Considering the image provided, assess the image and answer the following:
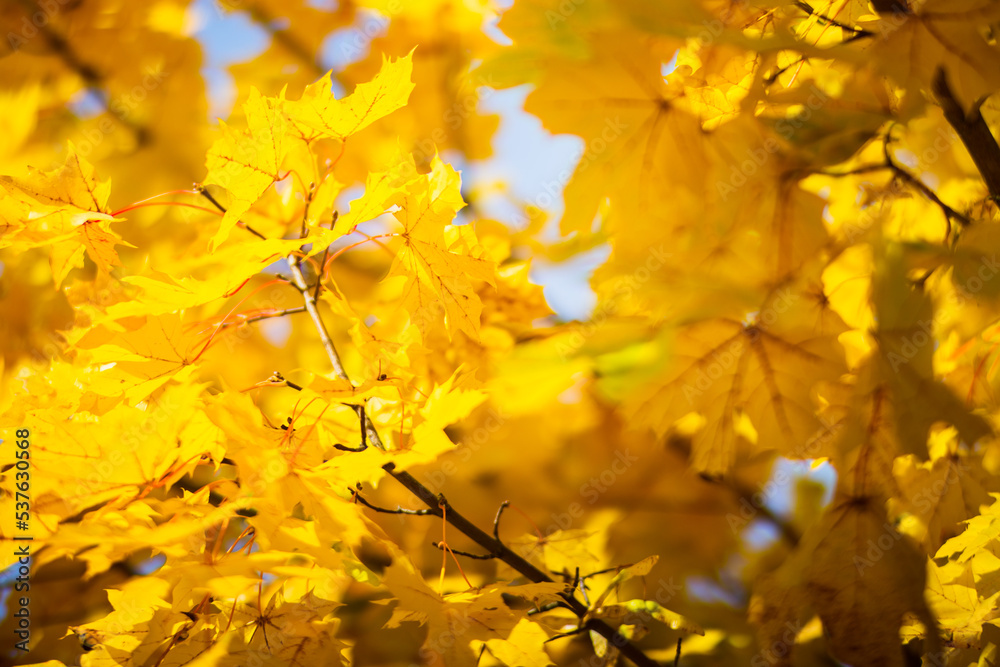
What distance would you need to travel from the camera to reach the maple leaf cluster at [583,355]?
0.57 metres

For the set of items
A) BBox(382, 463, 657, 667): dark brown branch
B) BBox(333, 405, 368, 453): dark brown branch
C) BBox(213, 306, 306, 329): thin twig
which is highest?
BBox(213, 306, 306, 329): thin twig

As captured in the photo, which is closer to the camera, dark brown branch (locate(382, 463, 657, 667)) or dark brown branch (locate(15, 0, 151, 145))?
dark brown branch (locate(382, 463, 657, 667))

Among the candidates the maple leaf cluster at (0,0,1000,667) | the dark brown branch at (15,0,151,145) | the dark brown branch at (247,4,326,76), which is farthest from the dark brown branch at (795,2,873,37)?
the dark brown branch at (15,0,151,145)

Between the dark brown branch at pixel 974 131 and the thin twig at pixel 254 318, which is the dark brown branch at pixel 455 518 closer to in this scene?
the thin twig at pixel 254 318

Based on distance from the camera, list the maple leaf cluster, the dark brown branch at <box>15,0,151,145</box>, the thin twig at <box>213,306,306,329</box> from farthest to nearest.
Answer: the dark brown branch at <box>15,0,151,145</box> → the thin twig at <box>213,306,306,329</box> → the maple leaf cluster

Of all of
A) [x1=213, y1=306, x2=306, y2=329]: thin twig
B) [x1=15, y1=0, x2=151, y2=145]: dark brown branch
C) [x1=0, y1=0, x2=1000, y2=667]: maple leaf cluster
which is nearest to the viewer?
[x1=0, y1=0, x2=1000, y2=667]: maple leaf cluster

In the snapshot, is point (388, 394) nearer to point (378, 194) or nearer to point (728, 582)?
point (378, 194)

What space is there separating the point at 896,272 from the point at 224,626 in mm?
808

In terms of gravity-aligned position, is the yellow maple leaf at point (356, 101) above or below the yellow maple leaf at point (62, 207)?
above

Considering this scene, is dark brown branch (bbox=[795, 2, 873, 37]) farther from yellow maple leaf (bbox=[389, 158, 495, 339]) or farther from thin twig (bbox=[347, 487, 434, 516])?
thin twig (bbox=[347, 487, 434, 516])

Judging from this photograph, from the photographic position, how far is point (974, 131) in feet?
2.03

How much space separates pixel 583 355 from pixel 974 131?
0.47 m

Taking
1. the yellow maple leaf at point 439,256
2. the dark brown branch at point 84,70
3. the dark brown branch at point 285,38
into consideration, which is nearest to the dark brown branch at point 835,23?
the yellow maple leaf at point 439,256

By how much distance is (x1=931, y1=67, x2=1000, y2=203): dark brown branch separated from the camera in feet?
2.02
